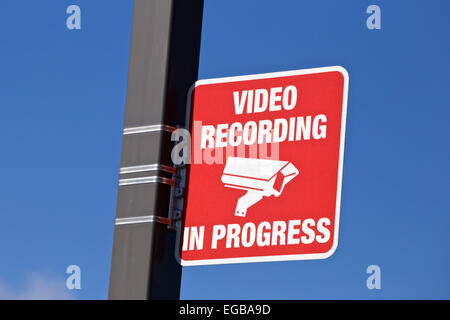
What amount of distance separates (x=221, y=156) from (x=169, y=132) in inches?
13.7

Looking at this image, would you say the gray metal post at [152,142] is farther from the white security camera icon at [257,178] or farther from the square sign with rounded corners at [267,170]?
the white security camera icon at [257,178]

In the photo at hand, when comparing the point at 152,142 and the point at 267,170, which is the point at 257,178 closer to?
the point at 267,170

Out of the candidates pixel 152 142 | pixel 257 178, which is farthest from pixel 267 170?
pixel 152 142

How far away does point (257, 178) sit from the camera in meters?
3.86

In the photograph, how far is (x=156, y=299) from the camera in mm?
3945

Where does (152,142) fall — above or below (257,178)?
above

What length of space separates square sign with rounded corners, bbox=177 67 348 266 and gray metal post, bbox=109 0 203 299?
138 millimetres

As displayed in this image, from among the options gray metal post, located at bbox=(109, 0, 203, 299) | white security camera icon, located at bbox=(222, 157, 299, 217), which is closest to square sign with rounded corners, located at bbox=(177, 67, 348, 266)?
white security camera icon, located at bbox=(222, 157, 299, 217)

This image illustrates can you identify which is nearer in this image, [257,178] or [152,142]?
[257,178]

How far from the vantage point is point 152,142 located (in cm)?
409

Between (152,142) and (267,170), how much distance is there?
70 centimetres

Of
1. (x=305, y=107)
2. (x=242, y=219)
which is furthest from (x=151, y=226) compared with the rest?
(x=305, y=107)

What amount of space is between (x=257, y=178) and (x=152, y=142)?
65 centimetres

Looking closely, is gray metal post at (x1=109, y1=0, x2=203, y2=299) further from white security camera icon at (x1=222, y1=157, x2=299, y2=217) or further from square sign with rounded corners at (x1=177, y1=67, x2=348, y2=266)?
white security camera icon at (x1=222, y1=157, x2=299, y2=217)
